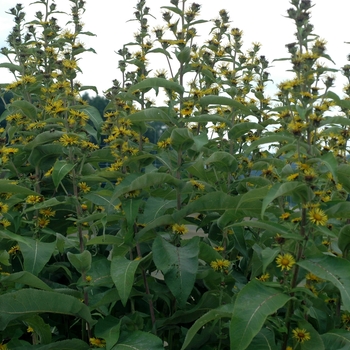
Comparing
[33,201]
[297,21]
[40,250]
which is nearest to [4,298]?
[40,250]

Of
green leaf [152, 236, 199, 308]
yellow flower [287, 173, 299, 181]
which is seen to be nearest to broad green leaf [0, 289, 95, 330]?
green leaf [152, 236, 199, 308]

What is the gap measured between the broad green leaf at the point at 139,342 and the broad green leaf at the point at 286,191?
2.64 feet

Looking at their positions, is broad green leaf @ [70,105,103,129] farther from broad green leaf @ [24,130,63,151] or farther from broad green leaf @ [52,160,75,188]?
broad green leaf @ [52,160,75,188]

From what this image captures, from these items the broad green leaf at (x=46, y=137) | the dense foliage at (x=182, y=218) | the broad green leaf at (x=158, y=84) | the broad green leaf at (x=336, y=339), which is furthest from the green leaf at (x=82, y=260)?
the broad green leaf at (x=336, y=339)

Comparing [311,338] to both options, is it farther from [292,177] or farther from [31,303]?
[31,303]

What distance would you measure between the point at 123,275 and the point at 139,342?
1.08ft

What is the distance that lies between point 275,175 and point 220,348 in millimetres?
952

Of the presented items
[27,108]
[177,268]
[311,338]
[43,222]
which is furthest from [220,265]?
[27,108]

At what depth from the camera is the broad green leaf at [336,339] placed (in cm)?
261

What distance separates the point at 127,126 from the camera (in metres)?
3.24

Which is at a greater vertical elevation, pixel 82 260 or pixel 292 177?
pixel 292 177

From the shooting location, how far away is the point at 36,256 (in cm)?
290

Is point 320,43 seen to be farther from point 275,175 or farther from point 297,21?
point 275,175

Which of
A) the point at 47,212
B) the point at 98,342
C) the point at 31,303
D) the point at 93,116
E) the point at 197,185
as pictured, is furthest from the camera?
the point at 93,116
